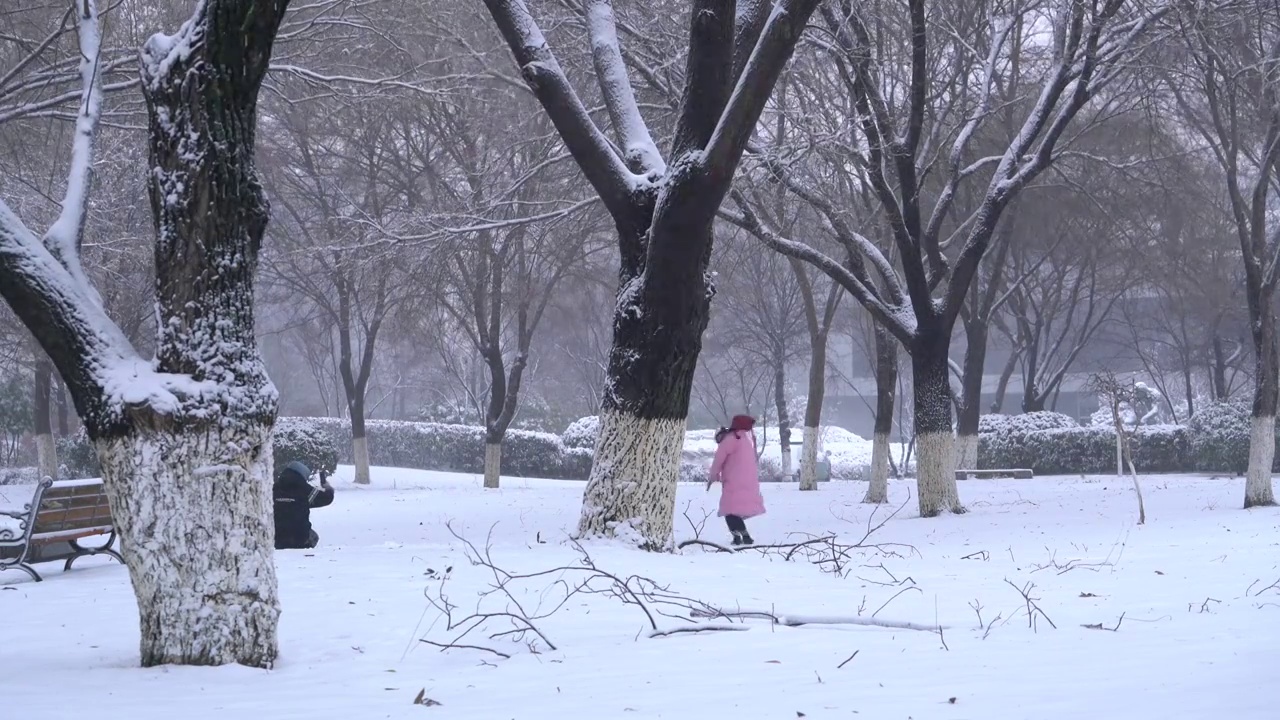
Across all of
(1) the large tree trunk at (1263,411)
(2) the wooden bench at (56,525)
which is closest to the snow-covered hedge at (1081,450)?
(1) the large tree trunk at (1263,411)

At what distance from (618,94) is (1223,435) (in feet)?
62.7

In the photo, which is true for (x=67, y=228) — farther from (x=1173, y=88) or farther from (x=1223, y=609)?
(x=1173, y=88)

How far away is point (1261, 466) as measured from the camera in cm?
1448

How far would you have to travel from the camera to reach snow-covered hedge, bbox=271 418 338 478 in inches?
899

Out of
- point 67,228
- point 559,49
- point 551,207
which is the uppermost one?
point 559,49

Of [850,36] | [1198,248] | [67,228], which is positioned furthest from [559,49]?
[1198,248]

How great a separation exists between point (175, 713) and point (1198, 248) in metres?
27.8

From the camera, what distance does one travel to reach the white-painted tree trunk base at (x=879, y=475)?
1826 cm

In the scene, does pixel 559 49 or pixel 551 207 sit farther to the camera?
pixel 551 207

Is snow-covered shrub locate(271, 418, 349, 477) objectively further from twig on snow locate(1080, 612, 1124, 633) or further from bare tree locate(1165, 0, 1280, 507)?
twig on snow locate(1080, 612, 1124, 633)

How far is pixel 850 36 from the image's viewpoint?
1397 cm

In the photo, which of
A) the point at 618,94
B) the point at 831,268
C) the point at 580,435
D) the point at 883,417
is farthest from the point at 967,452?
the point at 618,94

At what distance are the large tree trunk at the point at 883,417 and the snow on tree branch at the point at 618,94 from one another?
8.80 meters

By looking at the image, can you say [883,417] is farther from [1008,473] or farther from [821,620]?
[821,620]
